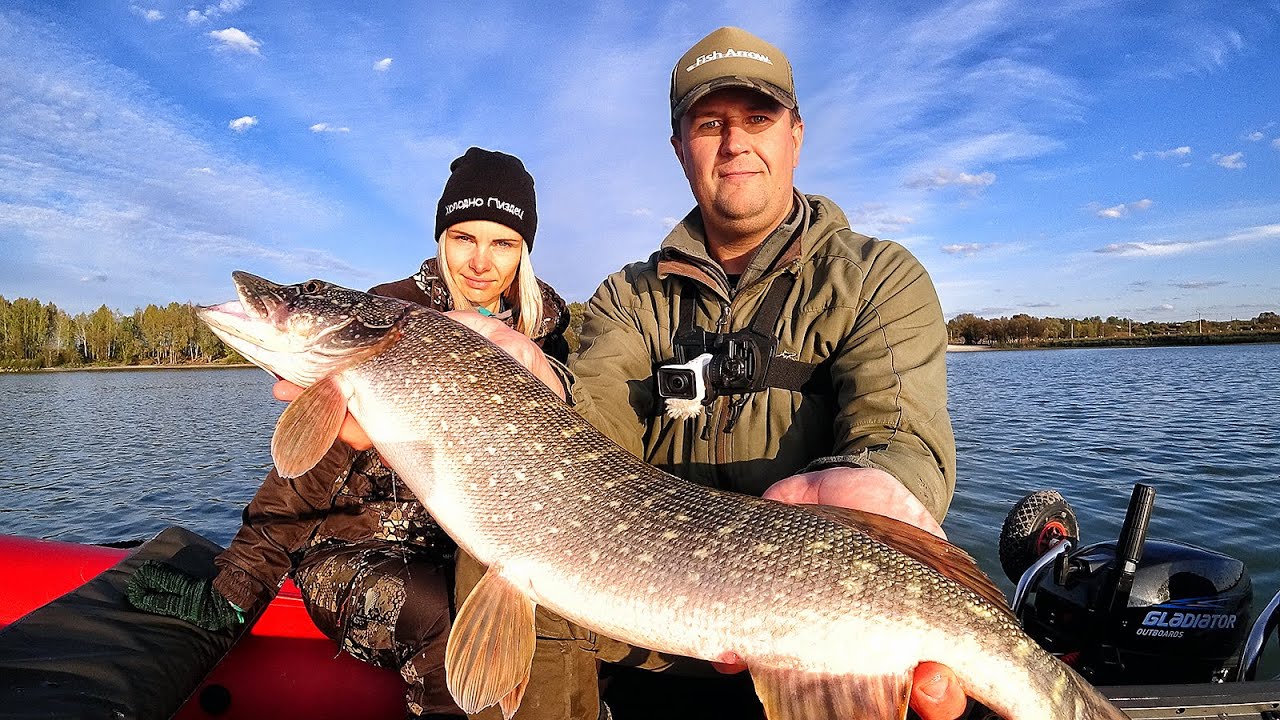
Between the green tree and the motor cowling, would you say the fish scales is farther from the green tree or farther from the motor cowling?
the green tree

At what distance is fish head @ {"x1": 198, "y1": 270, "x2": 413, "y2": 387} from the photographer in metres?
2.57

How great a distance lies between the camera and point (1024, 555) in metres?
3.91

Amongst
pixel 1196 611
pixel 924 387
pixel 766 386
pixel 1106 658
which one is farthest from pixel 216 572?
pixel 1196 611

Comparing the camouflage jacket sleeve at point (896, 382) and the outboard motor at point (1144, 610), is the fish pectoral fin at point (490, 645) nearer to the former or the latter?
the camouflage jacket sleeve at point (896, 382)

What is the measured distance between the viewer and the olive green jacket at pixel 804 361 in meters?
2.66

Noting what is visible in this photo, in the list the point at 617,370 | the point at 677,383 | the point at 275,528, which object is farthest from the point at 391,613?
the point at 677,383

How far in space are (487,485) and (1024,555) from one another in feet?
10.7

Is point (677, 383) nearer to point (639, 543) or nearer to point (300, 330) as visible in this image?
point (639, 543)

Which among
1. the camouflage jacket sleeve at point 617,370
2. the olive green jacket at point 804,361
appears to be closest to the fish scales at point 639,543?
the olive green jacket at point 804,361

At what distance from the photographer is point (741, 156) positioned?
10.7 ft

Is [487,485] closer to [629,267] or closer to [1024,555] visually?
[629,267]

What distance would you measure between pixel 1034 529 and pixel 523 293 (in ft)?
11.0

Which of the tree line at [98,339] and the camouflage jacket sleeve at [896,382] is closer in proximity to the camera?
the camouflage jacket sleeve at [896,382]

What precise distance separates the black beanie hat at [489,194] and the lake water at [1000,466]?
19.9ft
